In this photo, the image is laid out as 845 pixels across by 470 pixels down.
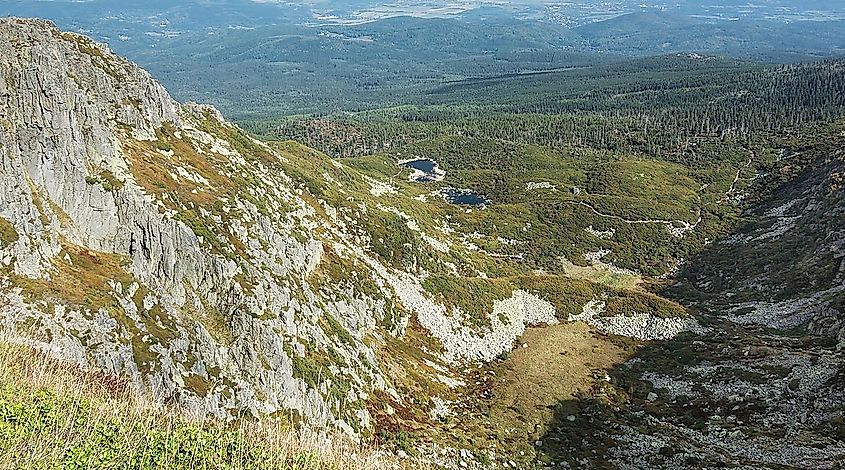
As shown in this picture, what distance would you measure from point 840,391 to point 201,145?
86.8 meters

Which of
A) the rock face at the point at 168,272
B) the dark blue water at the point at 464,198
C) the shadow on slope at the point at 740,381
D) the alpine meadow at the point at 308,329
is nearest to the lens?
the alpine meadow at the point at 308,329

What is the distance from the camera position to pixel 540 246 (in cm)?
13925

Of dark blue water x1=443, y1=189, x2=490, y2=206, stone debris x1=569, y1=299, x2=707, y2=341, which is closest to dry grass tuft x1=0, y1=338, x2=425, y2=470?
stone debris x1=569, y1=299, x2=707, y2=341

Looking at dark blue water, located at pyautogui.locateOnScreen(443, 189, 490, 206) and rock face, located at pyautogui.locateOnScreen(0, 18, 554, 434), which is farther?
dark blue water, located at pyautogui.locateOnScreen(443, 189, 490, 206)

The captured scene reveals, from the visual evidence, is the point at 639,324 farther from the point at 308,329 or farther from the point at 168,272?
the point at 168,272

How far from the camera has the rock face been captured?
43250 millimetres

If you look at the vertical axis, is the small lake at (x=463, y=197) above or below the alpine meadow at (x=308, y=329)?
below

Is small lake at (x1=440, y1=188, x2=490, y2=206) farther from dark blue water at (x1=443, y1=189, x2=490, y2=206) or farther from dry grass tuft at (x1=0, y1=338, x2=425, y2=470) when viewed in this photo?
dry grass tuft at (x1=0, y1=338, x2=425, y2=470)

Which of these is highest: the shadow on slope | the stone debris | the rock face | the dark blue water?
the rock face

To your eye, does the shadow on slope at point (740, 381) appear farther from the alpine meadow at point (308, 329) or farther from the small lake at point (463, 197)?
the small lake at point (463, 197)

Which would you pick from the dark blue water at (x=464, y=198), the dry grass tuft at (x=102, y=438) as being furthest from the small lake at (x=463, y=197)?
the dry grass tuft at (x=102, y=438)

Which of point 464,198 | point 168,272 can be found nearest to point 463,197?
point 464,198

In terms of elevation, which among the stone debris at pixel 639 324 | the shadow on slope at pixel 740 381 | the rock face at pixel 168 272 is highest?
the rock face at pixel 168 272

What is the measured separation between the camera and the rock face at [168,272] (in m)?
43.2
